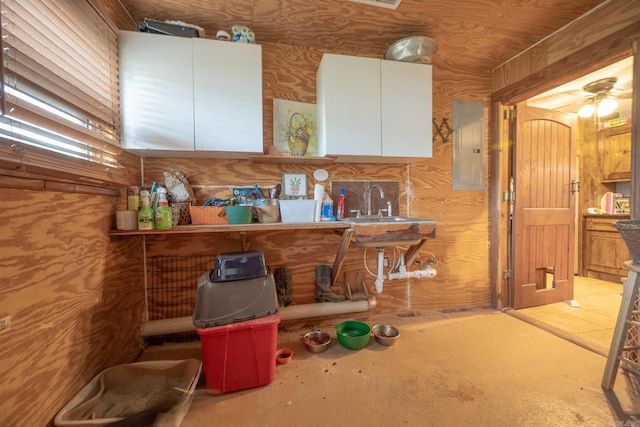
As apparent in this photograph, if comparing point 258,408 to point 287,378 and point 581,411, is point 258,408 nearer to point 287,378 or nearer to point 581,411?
point 287,378

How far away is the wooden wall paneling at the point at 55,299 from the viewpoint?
34.4 inches

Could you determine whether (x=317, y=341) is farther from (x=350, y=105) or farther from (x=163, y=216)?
(x=350, y=105)

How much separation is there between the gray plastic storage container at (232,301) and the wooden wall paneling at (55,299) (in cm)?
→ 53

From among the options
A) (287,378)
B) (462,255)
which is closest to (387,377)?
(287,378)

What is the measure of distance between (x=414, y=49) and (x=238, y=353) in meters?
2.29

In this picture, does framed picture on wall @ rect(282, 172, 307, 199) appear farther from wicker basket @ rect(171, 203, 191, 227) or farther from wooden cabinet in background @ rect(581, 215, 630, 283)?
wooden cabinet in background @ rect(581, 215, 630, 283)

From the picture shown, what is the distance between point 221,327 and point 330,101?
1.56m

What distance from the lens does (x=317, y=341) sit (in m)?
1.76

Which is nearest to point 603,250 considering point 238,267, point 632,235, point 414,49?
point 632,235

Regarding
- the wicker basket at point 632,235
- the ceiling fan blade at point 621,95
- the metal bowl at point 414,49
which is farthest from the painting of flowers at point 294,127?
the ceiling fan blade at point 621,95

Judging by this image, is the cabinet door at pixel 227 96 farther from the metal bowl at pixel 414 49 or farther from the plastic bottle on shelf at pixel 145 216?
the metal bowl at pixel 414 49

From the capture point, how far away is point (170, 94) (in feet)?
5.06

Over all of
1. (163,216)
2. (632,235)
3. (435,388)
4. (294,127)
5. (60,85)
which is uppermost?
(294,127)

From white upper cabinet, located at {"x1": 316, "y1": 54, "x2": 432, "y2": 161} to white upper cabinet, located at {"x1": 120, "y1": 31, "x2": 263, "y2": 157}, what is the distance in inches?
19.0
